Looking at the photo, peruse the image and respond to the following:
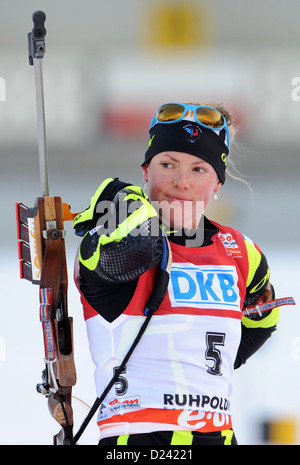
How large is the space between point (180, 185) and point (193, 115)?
0.70 feet

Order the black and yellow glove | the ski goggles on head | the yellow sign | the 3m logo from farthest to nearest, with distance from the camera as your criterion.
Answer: the yellow sign < the ski goggles on head < the 3m logo < the black and yellow glove

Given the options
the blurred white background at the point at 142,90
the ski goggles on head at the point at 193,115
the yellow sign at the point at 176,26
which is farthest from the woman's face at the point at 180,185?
the yellow sign at the point at 176,26

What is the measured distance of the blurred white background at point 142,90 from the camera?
466cm

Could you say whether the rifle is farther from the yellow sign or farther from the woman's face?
the yellow sign

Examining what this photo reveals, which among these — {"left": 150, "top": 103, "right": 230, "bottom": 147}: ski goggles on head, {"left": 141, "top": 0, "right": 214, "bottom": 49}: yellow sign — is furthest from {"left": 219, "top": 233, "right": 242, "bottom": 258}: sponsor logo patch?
{"left": 141, "top": 0, "right": 214, "bottom": 49}: yellow sign

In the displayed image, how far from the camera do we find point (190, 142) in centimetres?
143

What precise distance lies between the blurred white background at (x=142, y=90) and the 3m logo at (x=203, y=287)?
2.40m

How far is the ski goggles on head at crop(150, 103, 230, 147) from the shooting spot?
4.87 ft

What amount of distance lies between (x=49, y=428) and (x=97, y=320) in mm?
1051

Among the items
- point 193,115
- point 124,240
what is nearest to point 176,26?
point 193,115

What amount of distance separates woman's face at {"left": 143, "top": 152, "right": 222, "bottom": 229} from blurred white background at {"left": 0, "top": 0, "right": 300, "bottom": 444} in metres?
2.37

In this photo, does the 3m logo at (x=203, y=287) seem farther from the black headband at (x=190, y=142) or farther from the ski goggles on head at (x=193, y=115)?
the ski goggles on head at (x=193, y=115)

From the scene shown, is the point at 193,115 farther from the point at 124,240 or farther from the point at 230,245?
the point at 124,240
